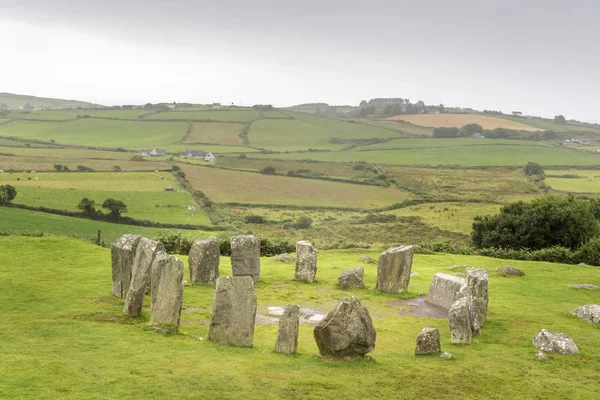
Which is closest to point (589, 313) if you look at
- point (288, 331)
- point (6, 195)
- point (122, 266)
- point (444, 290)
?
point (444, 290)

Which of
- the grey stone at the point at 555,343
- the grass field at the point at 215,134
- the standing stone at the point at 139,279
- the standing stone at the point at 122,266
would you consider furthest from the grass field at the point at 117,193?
the grass field at the point at 215,134

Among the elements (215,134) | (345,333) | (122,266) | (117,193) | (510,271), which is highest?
(215,134)

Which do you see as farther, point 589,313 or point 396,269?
point 396,269

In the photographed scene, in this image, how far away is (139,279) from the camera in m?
23.5

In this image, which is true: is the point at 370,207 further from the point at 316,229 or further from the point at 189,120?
the point at 189,120

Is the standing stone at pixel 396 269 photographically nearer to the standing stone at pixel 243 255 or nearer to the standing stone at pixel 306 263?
the standing stone at pixel 306 263

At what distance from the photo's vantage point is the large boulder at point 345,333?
19.5 meters

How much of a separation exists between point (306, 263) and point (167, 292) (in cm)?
1155

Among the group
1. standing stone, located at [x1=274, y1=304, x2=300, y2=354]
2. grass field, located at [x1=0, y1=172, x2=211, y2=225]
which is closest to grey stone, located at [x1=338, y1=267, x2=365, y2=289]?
standing stone, located at [x1=274, y1=304, x2=300, y2=354]

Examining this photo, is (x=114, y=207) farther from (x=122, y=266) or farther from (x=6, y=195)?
(x=122, y=266)

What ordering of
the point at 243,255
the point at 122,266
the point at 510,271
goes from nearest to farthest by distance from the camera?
the point at 122,266
the point at 243,255
the point at 510,271

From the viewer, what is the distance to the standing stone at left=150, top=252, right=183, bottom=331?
21641 millimetres

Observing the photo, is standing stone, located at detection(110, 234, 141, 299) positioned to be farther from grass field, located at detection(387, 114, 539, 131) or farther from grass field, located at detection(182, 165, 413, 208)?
grass field, located at detection(387, 114, 539, 131)

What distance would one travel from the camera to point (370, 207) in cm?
8612
